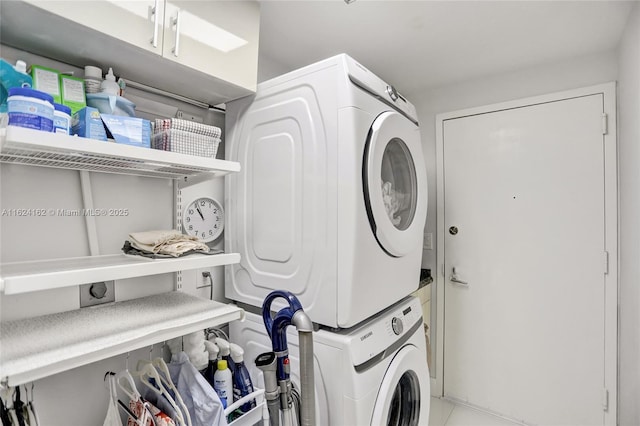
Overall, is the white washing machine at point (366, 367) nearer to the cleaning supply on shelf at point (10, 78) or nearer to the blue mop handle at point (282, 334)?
the blue mop handle at point (282, 334)

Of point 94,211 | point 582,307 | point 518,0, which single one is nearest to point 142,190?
point 94,211

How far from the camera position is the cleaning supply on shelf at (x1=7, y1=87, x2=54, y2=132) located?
0.77 metres

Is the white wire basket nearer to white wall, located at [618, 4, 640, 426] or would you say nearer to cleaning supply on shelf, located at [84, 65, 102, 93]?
cleaning supply on shelf, located at [84, 65, 102, 93]

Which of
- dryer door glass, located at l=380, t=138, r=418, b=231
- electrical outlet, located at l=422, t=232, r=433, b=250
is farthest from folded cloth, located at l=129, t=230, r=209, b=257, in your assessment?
electrical outlet, located at l=422, t=232, r=433, b=250

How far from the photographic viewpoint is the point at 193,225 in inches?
62.0

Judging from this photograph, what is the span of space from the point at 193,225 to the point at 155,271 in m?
0.56

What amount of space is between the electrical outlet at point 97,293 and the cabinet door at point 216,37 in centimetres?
92

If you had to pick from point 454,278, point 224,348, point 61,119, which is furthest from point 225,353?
point 454,278

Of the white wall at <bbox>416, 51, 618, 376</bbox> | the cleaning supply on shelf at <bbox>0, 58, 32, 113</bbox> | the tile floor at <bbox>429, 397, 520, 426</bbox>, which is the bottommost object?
the tile floor at <bbox>429, 397, 520, 426</bbox>

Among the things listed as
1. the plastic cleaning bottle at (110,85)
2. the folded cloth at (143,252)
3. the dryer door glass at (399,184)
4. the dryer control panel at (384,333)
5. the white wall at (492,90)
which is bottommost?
the dryer control panel at (384,333)

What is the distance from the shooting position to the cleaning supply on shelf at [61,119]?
2.89 ft

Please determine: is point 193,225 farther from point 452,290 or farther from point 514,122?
point 514,122

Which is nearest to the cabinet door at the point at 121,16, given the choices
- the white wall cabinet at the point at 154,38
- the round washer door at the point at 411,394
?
the white wall cabinet at the point at 154,38

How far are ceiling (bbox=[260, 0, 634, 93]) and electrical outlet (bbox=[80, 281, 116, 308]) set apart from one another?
4.71 ft
